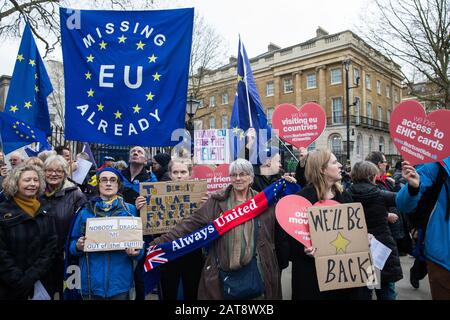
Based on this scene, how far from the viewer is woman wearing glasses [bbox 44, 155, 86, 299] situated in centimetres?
321

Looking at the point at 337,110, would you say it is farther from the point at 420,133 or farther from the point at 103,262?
the point at 103,262

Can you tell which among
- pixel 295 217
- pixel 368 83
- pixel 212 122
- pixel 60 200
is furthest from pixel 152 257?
pixel 212 122

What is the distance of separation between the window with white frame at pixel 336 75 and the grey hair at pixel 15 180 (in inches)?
1371

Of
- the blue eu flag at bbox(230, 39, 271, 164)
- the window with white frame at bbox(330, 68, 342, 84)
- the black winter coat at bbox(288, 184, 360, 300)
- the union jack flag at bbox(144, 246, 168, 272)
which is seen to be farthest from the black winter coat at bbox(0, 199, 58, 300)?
the window with white frame at bbox(330, 68, 342, 84)

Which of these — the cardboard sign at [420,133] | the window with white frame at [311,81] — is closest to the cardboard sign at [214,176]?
the cardboard sign at [420,133]

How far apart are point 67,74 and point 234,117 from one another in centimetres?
245

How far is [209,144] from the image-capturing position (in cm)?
519

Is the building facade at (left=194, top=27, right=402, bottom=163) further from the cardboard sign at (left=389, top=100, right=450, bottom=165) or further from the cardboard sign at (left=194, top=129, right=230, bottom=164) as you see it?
the cardboard sign at (left=389, top=100, right=450, bottom=165)

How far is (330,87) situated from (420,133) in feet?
113

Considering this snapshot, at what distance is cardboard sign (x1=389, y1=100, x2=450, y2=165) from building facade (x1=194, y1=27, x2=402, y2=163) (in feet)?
94.1

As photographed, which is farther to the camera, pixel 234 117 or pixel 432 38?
pixel 432 38

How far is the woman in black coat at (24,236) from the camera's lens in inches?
106
